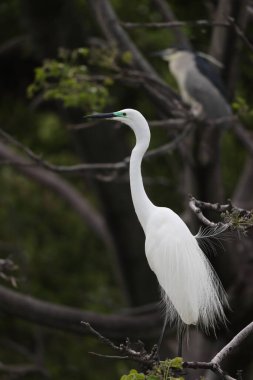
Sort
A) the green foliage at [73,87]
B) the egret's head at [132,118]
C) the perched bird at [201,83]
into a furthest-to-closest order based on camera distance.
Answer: the perched bird at [201,83] → the green foliage at [73,87] → the egret's head at [132,118]

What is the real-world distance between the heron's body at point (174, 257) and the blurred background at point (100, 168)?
0.95ft

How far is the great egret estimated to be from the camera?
3281 millimetres

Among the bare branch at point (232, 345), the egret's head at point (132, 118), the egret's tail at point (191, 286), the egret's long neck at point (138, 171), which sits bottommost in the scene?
the egret's tail at point (191, 286)

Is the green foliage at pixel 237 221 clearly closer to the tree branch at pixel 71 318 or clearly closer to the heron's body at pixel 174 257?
the heron's body at pixel 174 257

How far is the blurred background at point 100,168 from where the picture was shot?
4.90m

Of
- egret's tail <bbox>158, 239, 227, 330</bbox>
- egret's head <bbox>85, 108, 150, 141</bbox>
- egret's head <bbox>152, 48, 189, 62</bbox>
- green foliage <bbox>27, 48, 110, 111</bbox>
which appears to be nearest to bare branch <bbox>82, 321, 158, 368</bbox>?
egret's tail <bbox>158, 239, 227, 330</bbox>

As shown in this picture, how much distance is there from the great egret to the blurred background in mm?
289

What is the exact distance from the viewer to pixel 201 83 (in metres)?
5.95

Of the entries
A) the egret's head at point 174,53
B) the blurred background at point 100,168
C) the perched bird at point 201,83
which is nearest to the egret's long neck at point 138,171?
the blurred background at point 100,168

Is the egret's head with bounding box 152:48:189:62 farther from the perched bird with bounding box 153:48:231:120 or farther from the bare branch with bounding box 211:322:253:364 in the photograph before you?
the bare branch with bounding box 211:322:253:364

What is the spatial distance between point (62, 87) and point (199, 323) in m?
1.82

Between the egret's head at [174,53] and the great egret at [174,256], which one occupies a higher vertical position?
the egret's head at [174,53]

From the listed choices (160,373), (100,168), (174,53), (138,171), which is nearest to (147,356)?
(160,373)

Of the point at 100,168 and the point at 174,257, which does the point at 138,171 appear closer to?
the point at 174,257
